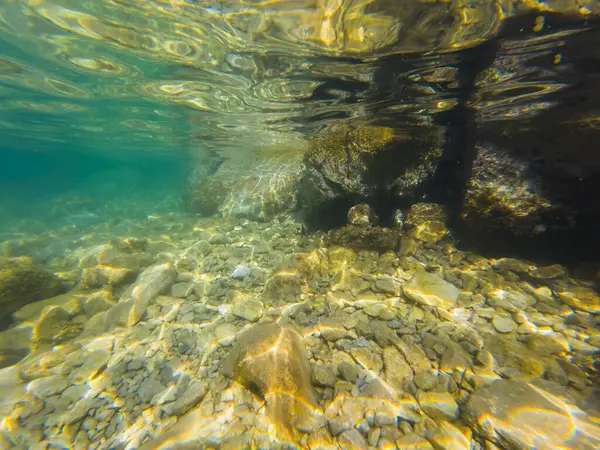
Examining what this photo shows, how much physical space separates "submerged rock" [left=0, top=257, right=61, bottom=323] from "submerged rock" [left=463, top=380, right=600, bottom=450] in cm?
843

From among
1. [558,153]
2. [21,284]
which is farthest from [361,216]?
[21,284]

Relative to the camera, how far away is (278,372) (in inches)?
115

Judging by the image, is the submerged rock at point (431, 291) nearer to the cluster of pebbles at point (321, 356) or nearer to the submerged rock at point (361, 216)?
the cluster of pebbles at point (321, 356)

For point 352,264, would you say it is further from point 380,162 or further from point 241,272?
point 380,162

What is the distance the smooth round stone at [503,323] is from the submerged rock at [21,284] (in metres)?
9.28

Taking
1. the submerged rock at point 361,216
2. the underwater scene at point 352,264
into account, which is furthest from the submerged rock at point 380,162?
the submerged rock at point 361,216

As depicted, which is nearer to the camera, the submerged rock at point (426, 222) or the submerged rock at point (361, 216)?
the submerged rock at point (426, 222)

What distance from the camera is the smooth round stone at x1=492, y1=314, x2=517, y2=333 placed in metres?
3.54

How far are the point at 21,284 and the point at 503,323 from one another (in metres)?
9.54

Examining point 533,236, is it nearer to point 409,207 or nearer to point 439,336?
point 409,207

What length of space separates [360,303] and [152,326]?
12.9ft

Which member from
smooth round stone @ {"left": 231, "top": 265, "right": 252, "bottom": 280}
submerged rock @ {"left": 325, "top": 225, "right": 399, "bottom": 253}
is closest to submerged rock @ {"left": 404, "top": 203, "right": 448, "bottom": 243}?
submerged rock @ {"left": 325, "top": 225, "right": 399, "bottom": 253}

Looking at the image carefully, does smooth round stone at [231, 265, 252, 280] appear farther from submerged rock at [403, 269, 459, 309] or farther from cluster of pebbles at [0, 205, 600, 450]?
submerged rock at [403, 269, 459, 309]

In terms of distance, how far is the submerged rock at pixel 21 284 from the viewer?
17.0ft
